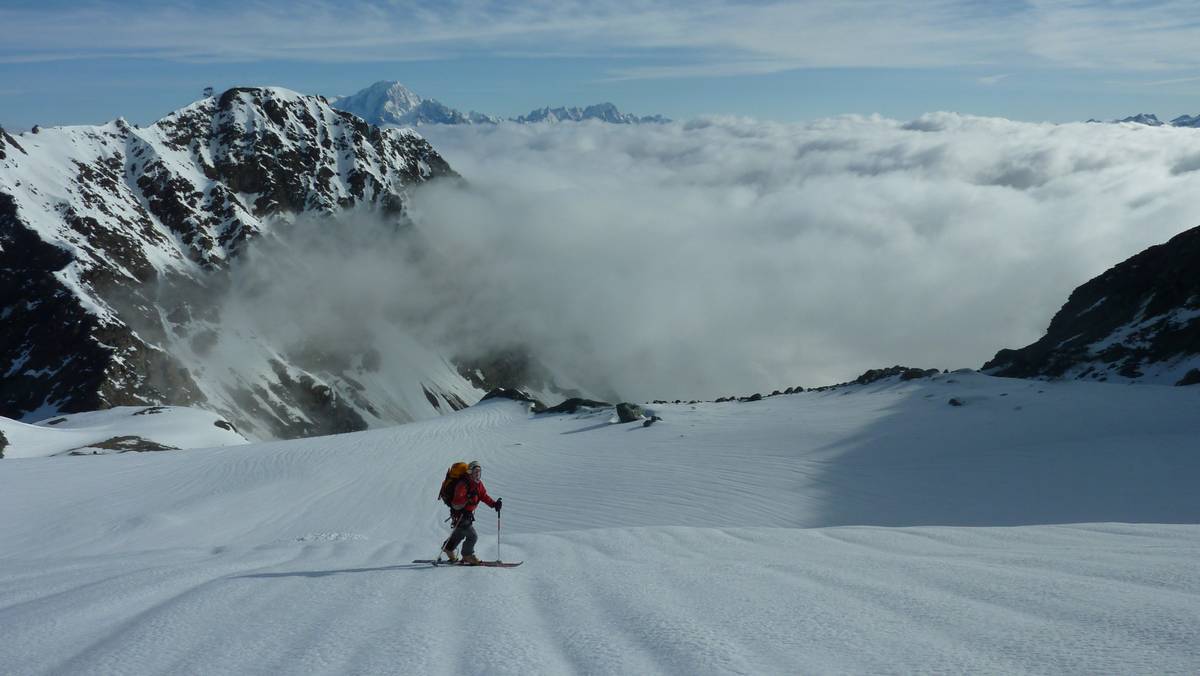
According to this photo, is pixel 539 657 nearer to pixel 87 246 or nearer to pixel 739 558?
pixel 739 558

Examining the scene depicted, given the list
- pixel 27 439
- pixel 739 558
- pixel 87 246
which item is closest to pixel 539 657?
pixel 739 558

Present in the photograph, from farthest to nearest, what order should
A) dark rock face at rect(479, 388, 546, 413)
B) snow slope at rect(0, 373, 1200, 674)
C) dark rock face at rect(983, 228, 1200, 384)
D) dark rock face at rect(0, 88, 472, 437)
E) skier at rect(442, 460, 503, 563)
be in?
1. dark rock face at rect(0, 88, 472, 437)
2. dark rock face at rect(479, 388, 546, 413)
3. dark rock face at rect(983, 228, 1200, 384)
4. skier at rect(442, 460, 503, 563)
5. snow slope at rect(0, 373, 1200, 674)

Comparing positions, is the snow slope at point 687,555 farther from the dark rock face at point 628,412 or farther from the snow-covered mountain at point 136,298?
the snow-covered mountain at point 136,298

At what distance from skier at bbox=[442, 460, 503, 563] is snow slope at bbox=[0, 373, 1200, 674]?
0.59 metres

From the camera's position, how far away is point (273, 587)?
807cm

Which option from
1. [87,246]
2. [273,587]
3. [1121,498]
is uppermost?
[87,246]

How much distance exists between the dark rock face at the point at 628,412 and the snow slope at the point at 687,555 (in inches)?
226

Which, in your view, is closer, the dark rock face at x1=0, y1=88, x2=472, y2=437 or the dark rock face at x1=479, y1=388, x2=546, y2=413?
the dark rock face at x1=479, y1=388, x2=546, y2=413

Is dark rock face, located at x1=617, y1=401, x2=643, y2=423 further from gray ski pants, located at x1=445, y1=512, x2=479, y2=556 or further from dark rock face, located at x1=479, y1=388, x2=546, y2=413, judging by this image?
gray ski pants, located at x1=445, y1=512, x2=479, y2=556

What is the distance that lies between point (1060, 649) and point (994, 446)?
53.9 feet

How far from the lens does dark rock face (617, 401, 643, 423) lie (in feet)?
106

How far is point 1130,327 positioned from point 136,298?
153 meters

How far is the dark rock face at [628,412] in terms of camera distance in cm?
3244

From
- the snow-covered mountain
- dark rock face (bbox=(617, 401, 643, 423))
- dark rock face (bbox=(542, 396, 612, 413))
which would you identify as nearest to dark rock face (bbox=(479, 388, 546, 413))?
dark rock face (bbox=(542, 396, 612, 413))
